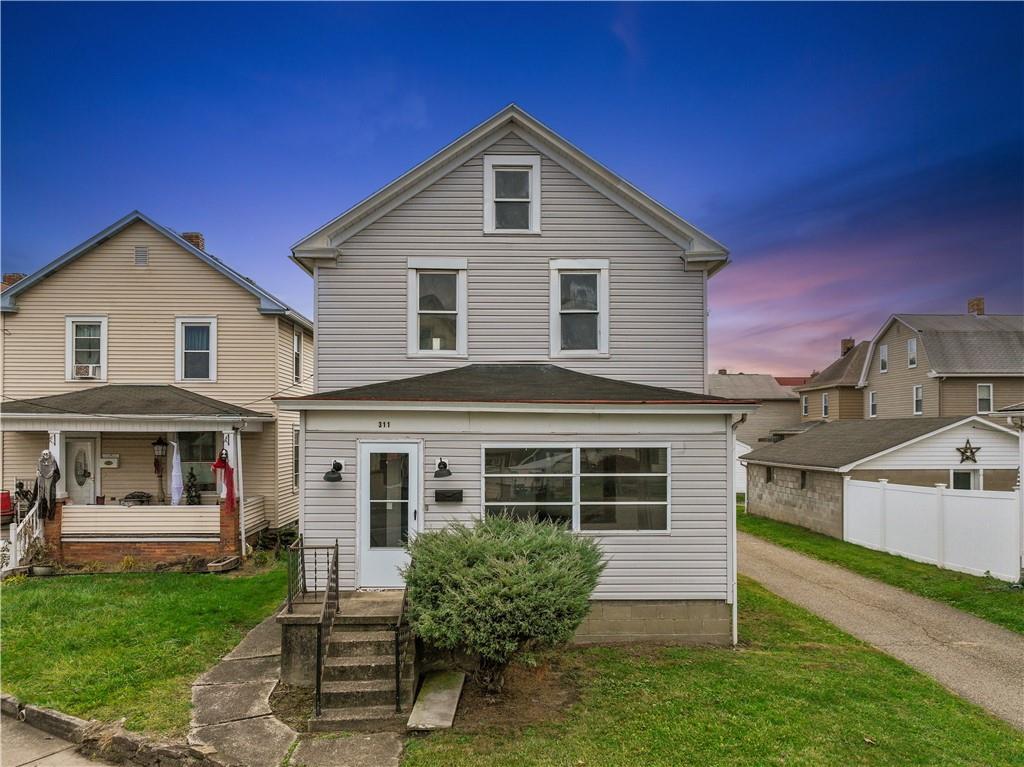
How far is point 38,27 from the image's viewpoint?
1349cm

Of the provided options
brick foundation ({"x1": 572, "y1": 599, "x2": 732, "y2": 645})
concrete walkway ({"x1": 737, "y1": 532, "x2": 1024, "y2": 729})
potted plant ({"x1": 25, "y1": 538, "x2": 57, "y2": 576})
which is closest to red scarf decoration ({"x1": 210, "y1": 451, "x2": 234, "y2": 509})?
potted plant ({"x1": 25, "y1": 538, "x2": 57, "y2": 576})

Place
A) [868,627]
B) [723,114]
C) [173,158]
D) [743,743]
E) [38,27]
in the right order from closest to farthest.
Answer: [743,743] → [868,627] → [38,27] → [723,114] → [173,158]

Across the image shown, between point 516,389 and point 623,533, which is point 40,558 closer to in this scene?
point 516,389

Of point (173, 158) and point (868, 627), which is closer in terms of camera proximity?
point (868, 627)

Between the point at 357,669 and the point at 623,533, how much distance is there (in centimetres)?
409

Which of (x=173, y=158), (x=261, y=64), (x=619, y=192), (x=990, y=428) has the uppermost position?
(x=261, y=64)

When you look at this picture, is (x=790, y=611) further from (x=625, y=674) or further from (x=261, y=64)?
(x=261, y=64)

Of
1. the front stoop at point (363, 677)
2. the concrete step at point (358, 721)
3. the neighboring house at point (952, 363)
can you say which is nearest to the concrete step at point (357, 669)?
the front stoop at point (363, 677)

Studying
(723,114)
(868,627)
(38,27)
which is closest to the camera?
(868,627)

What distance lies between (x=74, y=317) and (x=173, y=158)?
8121 mm

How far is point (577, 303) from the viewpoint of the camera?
382 inches

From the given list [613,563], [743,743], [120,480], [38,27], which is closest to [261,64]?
[38,27]

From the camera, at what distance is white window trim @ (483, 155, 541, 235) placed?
9703 mm

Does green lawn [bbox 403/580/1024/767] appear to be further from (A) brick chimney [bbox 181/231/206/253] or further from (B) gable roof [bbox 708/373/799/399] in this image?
(B) gable roof [bbox 708/373/799/399]
